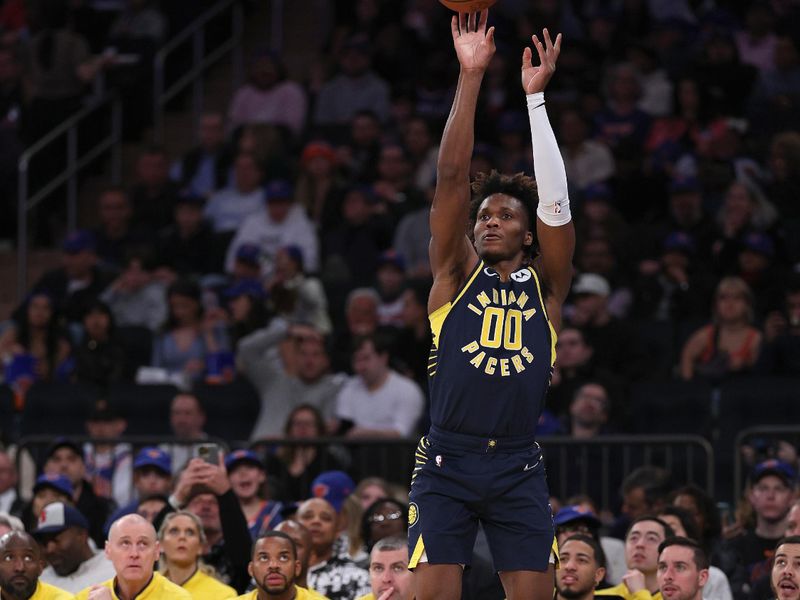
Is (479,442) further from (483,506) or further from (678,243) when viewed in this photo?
(678,243)

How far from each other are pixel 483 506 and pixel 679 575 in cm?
242

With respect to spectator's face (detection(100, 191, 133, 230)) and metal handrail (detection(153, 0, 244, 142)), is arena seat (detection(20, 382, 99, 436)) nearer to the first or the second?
spectator's face (detection(100, 191, 133, 230))

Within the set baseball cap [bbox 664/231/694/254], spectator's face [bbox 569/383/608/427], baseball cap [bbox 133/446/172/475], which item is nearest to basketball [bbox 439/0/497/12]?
baseball cap [bbox 133/446/172/475]

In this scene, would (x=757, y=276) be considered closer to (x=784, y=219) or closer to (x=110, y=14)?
(x=784, y=219)

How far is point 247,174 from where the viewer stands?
1570 centimetres

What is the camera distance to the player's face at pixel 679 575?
8.59 meters

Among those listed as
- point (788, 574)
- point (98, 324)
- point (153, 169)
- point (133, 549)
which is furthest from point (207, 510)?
point (153, 169)

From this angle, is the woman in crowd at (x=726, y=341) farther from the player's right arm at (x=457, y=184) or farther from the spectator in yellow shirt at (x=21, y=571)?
the player's right arm at (x=457, y=184)

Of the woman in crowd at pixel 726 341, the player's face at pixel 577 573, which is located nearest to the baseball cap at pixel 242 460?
the player's face at pixel 577 573

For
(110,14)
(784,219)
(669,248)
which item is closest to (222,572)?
(669,248)

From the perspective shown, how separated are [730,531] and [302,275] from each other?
4.77m

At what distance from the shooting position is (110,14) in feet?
59.8

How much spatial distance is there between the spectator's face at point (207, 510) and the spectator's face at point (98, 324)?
371 cm

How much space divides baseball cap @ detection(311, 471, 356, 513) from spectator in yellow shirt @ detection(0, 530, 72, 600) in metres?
2.31
